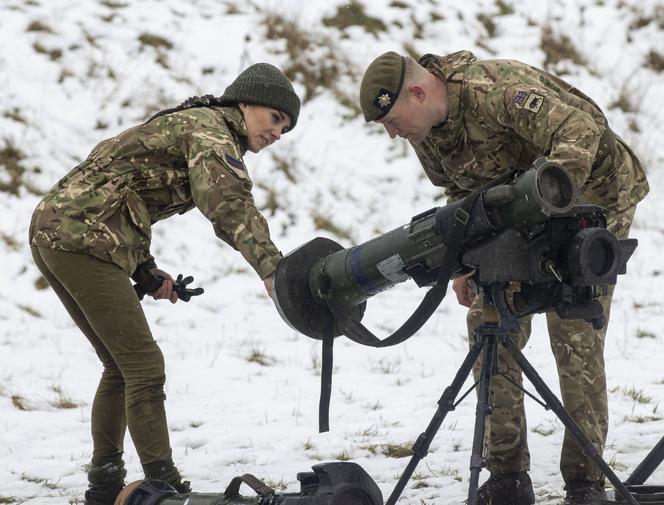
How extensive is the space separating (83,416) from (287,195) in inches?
169

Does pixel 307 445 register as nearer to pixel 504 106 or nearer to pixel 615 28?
pixel 504 106

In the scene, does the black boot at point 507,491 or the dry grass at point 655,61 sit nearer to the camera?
the black boot at point 507,491

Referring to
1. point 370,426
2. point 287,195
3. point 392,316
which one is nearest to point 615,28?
point 287,195

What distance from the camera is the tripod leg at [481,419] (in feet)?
8.94

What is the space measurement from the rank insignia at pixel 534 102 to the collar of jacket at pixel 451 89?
1.17ft

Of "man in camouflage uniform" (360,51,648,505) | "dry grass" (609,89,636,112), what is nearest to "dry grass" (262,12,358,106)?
"dry grass" (609,89,636,112)

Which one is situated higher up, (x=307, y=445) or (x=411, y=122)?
(x=411, y=122)

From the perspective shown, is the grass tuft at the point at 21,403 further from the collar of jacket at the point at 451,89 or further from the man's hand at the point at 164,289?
the collar of jacket at the point at 451,89

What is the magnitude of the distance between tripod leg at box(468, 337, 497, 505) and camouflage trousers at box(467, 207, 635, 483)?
720 millimetres

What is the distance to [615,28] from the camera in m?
11.3

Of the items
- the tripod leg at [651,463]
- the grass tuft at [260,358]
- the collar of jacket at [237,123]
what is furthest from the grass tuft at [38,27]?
the tripod leg at [651,463]

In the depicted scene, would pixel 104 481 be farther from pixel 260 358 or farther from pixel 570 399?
pixel 260 358

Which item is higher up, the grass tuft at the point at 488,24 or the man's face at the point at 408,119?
the grass tuft at the point at 488,24

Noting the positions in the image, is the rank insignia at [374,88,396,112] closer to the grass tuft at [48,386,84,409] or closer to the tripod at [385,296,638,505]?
the tripod at [385,296,638,505]
